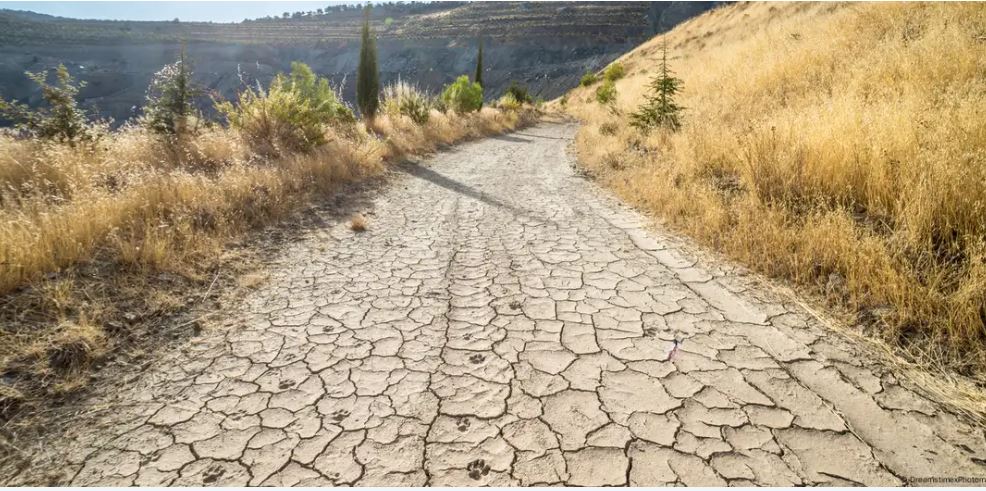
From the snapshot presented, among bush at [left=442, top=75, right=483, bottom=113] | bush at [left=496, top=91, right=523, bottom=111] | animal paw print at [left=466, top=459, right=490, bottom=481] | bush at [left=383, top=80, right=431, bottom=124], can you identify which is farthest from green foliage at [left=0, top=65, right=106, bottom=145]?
bush at [left=496, top=91, right=523, bottom=111]

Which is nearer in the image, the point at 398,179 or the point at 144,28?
the point at 398,179

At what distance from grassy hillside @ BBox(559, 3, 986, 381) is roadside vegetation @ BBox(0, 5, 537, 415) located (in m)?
3.94

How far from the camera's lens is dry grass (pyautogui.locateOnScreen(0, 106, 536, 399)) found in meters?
2.39

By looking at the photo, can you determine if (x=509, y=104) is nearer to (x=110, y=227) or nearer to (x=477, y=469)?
(x=110, y=227)

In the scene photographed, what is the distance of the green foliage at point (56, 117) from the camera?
5168mm

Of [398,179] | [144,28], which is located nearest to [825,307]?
[398,179]

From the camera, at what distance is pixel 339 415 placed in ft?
6.62

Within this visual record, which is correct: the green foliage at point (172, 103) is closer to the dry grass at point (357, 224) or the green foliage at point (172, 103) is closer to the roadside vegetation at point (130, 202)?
the roadside vegetation at point (130, 202)

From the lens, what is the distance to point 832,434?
1869mm

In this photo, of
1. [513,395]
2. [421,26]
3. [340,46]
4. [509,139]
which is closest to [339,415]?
[513,395]

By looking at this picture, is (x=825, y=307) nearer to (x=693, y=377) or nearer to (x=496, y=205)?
(x=693, y=377)

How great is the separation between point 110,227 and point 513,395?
3514mm

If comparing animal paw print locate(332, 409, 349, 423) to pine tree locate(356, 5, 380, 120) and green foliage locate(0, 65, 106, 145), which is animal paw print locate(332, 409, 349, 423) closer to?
green foliage locate(0, 65, 106, 145)

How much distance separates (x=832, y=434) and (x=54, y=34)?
77.4m
